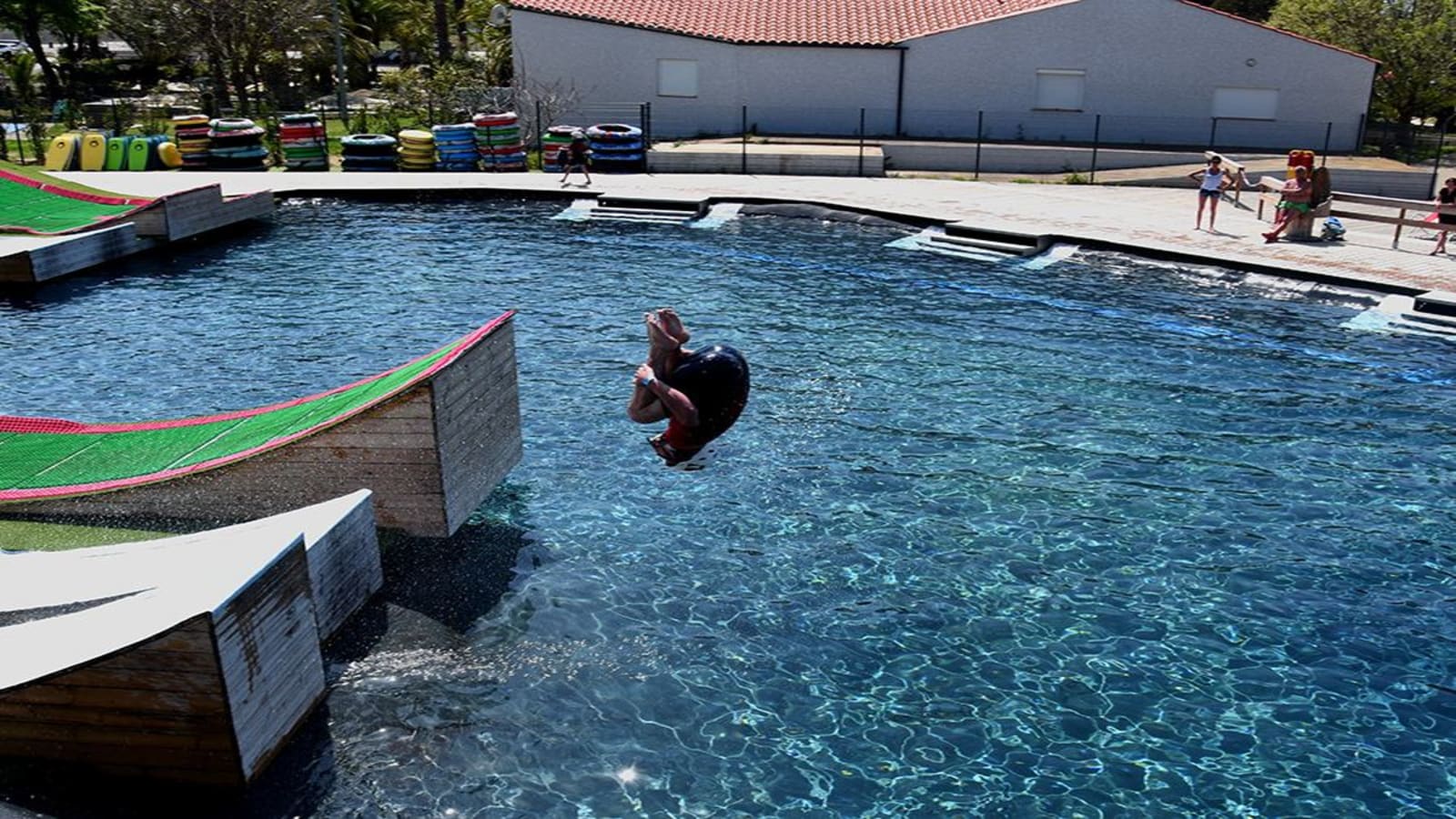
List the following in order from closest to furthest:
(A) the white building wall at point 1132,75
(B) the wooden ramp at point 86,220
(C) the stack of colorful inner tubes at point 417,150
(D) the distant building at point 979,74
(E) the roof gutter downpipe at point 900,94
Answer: (B) the wooden ramp at point 86,220 < (C) the stack of colorful inner tubes at point 417,150 < (A) the white building wall at point 1132,75 < (D) the distant building at point 979,74 < (E) the roof gutter downpipe at point 900,94

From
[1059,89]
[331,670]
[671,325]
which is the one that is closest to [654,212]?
[1059,89]

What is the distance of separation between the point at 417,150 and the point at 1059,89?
20291 millimetres

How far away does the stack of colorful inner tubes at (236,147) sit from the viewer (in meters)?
33.1

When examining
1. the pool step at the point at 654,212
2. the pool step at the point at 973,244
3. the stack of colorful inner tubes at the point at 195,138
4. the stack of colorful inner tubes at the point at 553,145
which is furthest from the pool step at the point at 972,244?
the stack of colorful inner tubes at the point at 195,138

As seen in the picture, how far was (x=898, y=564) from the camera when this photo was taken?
11008 mm

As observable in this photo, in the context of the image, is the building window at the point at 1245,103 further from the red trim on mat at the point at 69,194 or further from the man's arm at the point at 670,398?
the man's arm at the point at 670,398

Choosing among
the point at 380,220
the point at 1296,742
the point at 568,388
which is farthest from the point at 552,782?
the point at 380,220

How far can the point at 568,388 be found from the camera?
15.7 m

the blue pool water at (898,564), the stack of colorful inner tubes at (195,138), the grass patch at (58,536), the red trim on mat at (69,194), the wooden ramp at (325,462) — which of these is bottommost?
the blue pool water at (898,564)

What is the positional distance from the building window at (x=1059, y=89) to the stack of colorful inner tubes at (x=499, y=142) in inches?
659

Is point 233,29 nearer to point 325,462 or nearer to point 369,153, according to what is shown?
point 369,153

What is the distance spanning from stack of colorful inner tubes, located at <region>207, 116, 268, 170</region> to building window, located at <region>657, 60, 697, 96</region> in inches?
500

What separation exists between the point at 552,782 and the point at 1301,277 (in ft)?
60.5

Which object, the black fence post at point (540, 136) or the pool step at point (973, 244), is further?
the black fence post at point (540, 136)
